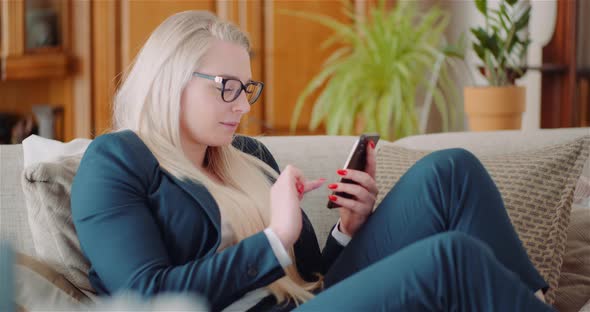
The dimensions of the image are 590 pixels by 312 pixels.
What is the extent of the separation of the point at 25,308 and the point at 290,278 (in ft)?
1.67

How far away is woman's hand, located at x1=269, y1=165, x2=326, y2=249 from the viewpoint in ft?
4.42

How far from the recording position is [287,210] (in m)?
1.36

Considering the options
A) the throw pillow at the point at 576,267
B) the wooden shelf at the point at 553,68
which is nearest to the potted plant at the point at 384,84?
the wooden shelf at the point at 553,68

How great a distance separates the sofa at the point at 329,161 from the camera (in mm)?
1666

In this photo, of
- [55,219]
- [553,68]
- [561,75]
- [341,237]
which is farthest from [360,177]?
[561,75]

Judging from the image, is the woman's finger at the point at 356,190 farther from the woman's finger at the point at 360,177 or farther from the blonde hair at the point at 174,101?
the blonde hair at the point at 174,101

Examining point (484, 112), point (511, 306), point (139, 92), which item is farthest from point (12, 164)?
point (484, 112)

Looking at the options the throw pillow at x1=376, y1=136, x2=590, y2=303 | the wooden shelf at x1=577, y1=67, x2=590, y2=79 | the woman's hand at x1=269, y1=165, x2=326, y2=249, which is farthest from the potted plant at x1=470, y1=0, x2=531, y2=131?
the woman's hand at x1=269, y1=165, x2=326, y2=249

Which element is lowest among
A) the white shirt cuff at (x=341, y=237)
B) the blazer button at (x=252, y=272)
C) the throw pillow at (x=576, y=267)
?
the throw pillow at (x=576, y=267)

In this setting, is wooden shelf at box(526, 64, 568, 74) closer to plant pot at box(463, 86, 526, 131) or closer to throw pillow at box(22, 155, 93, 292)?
plant pot at box(463, 86, 526, 131)

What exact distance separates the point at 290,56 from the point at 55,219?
3.22 metres

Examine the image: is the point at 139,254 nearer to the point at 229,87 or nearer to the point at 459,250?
the point at 229,87

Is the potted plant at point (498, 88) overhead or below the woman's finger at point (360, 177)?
overhead

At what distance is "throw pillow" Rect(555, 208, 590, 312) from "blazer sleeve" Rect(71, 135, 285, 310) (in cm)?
73
